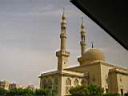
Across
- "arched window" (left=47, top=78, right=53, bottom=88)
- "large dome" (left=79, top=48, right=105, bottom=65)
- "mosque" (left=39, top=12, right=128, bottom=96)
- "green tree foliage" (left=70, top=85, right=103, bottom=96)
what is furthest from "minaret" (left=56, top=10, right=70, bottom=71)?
"green tree foliage" (left=70, top=85, right=103, bottom=96)

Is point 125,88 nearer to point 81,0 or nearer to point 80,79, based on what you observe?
point 80,79

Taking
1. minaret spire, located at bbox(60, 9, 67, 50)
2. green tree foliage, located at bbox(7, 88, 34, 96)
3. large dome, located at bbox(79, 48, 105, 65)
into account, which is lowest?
green tree foliage, located at bbox(7, 88, 34, 96)

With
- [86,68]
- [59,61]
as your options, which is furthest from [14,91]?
[86,68]

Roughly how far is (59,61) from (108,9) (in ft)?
112

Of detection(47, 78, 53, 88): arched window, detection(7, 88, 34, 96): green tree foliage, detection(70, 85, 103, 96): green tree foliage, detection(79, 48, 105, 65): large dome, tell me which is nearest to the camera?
detection(70, 85, 103, 96): green tree foliage

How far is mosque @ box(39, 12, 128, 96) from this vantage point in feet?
116

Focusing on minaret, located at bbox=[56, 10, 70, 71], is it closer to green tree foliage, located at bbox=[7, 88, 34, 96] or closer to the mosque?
the mosque

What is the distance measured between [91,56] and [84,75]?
3.57m

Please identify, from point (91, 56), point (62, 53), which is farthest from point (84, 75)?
point (62, 53)

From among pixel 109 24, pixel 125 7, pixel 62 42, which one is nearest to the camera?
pixel 125 7

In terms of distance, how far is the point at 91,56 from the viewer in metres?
39.7

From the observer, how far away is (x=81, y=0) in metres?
2.79

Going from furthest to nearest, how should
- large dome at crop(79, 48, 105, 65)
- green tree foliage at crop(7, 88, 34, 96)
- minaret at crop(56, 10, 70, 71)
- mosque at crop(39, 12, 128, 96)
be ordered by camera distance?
large dome at crop(79, 48, 105, 65) → minaret at crop(56, 10, 70, 71) → mosque at crop(39, 12, 128, 96) → green tree foliage at crop(7, 88, 34, 96)

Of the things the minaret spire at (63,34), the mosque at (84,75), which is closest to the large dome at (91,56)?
the mosque at (84,75)
